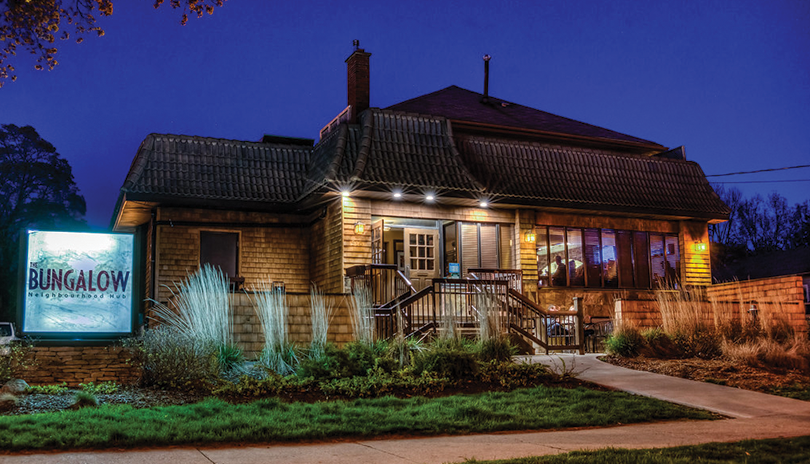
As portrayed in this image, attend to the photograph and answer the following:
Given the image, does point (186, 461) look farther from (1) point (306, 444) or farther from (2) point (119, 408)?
(2) point (119, 408)

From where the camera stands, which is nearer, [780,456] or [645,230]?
[780,456]

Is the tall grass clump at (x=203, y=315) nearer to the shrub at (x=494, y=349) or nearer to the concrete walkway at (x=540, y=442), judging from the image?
the shrub at (x=494, y=349)

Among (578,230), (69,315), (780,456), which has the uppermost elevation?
(578,230)

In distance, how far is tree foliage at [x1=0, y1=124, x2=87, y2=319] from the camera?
3759cm

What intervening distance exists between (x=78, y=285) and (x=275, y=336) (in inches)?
175

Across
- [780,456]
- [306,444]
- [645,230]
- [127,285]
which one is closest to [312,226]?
[127,285]

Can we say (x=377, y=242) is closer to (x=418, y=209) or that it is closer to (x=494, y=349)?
(x=418, y=209)

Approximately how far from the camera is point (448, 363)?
10305 mm

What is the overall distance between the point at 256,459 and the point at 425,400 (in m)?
3.32

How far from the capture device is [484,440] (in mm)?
7289

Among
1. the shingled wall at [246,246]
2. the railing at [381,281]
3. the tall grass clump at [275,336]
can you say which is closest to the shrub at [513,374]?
the tall grass clump at [275,336]

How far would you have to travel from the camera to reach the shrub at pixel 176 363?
30.3 feet

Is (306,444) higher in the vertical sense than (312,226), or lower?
lower

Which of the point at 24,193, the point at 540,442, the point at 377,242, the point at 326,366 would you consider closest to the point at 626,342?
the point at 377,242
